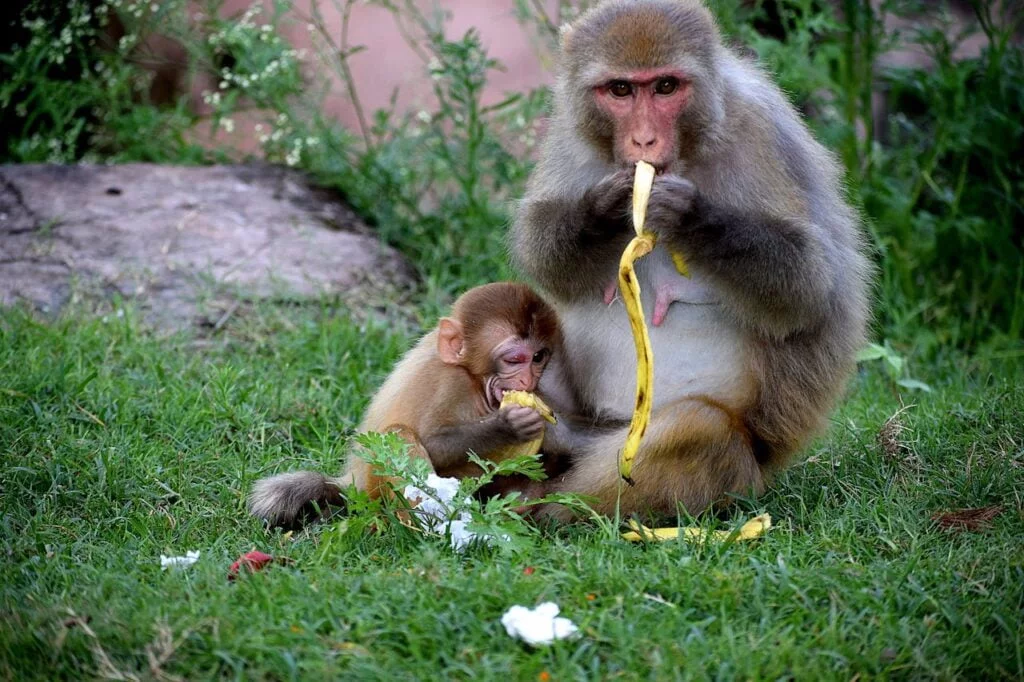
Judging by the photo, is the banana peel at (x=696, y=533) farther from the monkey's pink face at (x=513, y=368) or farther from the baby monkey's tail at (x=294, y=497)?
the baby monkey's tail at (x=294, y=497)

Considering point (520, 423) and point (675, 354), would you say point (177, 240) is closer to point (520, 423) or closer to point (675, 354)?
point (520, 423)

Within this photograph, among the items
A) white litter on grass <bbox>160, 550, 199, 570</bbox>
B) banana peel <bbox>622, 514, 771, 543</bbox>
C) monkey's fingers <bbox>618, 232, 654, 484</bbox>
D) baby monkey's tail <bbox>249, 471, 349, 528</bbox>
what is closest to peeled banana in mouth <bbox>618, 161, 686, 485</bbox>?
monkey's fingers <bbox>618, 232, 654, 484</bbox>

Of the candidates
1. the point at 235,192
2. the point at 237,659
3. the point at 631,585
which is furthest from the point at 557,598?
the point at 235,192

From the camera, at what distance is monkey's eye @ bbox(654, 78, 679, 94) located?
4141 millimetres

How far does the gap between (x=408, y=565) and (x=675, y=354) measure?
51.2 inches

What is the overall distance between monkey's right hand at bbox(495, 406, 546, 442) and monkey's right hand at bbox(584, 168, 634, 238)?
0.67m

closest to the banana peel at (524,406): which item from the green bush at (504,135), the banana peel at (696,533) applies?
the banana peel at (696,533)

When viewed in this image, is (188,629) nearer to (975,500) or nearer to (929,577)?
(929,577)

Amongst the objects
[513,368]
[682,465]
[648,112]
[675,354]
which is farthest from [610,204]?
[682,465]

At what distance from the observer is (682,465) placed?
13.9ft

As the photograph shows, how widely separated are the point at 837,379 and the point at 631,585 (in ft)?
4.72

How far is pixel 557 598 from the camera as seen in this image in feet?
11.5

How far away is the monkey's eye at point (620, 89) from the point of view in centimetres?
417

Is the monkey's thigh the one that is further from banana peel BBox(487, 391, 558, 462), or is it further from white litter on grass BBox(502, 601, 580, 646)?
white litter on grass BBox(502, 601, 580, 646)
